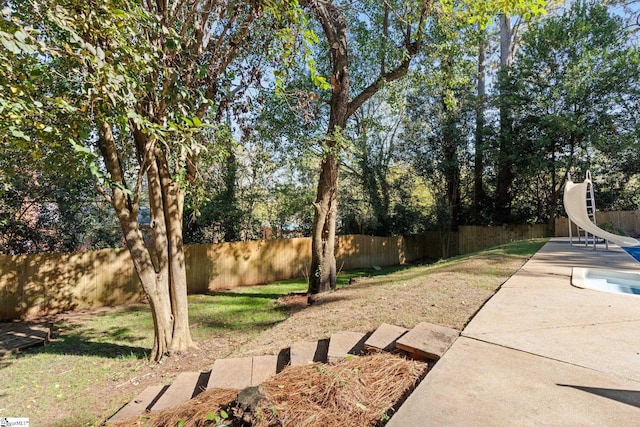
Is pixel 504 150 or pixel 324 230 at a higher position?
pixel 504 150

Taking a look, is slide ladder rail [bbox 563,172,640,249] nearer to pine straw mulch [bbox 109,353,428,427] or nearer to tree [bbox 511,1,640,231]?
tree [bbox 511,1,640,231]

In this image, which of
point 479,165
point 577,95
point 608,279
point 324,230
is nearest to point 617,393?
point 608,279

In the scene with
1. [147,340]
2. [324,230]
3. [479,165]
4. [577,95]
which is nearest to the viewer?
[147,340]

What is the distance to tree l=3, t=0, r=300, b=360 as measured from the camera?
2764 millimetres

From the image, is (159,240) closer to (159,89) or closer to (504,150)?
(159,89)

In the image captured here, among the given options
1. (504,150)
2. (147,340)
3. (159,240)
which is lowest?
(147,340)

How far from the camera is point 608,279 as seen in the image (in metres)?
4.98

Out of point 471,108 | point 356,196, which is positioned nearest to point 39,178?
point 356,196

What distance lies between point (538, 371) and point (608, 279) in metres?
4.18

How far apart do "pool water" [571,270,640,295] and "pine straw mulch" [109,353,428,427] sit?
3.49 metres

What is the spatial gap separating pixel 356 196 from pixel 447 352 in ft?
40.1

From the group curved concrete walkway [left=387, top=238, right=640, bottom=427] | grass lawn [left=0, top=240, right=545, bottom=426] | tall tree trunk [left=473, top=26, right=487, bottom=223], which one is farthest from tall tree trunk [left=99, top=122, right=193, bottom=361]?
tall tree trunk [left=473, top=26, right=487, bottom=223]

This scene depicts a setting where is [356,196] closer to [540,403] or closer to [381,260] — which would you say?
[381,260]

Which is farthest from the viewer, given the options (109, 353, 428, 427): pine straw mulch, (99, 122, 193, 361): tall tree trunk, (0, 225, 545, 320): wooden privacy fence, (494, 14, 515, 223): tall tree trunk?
(494, 14, 515, 223): tall tree trunk
